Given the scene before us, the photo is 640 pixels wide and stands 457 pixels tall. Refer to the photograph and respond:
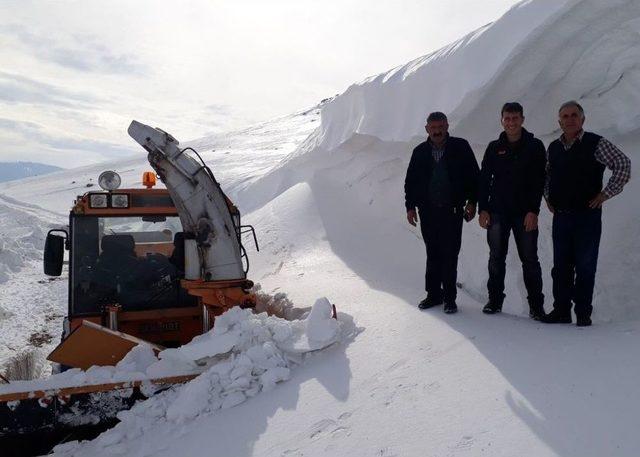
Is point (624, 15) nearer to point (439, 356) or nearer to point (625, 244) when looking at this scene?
point (625, 244)

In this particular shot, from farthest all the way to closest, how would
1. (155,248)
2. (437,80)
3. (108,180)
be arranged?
(437,80) → (155,248) → (108,180)

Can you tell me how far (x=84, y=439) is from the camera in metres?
3.51

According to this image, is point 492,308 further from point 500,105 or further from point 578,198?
point 500,105

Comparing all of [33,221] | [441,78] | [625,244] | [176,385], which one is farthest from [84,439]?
[33,221]

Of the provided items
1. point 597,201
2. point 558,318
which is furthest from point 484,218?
point 558,318

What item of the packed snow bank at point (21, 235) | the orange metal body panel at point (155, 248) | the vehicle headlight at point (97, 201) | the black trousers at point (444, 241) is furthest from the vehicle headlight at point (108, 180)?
the packed snow bank at point (21, 235)

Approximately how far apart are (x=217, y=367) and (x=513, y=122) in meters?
2.60

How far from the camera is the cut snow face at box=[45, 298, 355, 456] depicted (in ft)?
11.1

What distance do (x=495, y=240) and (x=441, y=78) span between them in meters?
2.97

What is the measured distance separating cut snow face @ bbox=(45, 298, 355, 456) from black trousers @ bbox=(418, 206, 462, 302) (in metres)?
0.84

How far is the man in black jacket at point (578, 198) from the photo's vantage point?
3531mm

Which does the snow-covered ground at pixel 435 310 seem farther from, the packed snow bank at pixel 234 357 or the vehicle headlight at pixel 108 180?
the vehicle headlight at pixel 108 180

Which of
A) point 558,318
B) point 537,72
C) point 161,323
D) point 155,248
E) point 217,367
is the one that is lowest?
point 217,367

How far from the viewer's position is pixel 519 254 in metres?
4.00
